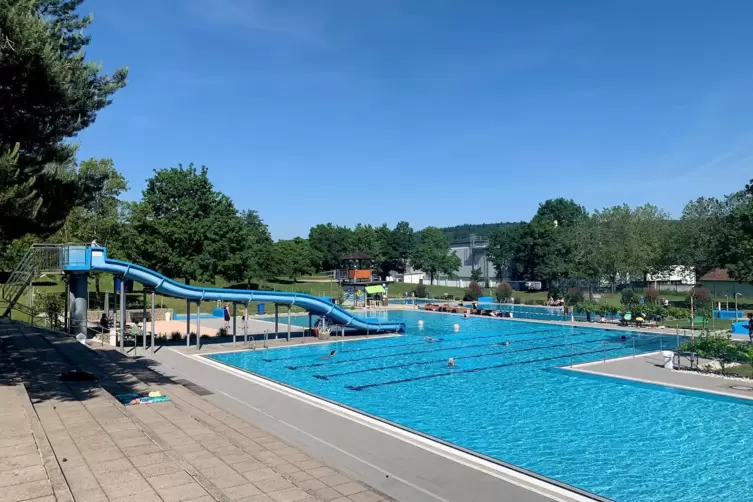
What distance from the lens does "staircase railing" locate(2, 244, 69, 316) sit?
20.4 metres

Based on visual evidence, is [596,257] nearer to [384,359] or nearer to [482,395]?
[384,359]

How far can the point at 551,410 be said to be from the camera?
48.6ft

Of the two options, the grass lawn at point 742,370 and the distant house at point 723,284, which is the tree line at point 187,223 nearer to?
the distant house at point 723,284

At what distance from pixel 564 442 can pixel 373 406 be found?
5380mm

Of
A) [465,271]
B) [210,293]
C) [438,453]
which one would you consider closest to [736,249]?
[210,293]

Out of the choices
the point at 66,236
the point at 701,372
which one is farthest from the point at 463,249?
the point at 701,372

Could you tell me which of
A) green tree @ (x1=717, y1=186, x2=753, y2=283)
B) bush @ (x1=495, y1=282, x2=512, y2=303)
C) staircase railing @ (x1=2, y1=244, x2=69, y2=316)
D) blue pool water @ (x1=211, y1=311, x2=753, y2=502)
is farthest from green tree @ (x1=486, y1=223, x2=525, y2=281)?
staircase railing @ (x1=2, y1=244, x2=69, y2=316)

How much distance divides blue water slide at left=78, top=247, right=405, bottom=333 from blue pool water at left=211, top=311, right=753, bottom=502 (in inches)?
93.5

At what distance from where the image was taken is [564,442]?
12.0m

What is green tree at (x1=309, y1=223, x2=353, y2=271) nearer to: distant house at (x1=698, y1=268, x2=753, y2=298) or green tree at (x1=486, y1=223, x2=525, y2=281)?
green tree at (x1=486, y1=223, x2=525, y2=281)

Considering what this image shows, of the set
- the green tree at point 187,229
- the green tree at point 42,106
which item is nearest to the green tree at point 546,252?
the green tree at point 187,229

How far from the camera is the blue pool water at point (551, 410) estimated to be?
1023cm

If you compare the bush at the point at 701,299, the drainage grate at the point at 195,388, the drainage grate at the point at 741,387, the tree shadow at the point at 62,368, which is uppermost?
the bush at the point at 701,299

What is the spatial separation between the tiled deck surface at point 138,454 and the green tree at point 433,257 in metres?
72.9
